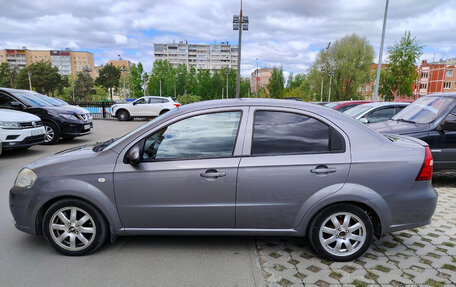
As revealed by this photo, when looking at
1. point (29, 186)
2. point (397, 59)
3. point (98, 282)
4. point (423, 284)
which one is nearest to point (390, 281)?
point (423, 284)

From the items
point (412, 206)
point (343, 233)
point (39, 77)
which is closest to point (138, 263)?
point (343, 233)

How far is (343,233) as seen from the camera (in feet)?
10.4

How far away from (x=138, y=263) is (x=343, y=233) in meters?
2.11

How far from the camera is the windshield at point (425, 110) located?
5.94 meters

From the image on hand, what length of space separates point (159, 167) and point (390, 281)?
241 cm

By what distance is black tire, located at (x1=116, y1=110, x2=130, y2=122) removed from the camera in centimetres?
2155

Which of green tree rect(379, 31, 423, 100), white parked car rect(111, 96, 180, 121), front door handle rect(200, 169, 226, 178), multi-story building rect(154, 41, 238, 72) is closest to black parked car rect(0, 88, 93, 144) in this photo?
front door handle rect(200, 169, 226, 178)

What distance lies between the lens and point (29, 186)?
3219mm

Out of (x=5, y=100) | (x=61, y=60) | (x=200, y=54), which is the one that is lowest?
(x=5, y=100)

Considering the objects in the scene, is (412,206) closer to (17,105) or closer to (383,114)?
(383,114)

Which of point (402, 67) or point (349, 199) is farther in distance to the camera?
point (402, 67)

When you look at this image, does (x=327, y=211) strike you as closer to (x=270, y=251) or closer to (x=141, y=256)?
(x=270, y=251)

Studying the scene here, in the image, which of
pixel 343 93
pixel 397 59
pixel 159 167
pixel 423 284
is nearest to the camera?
pixel 423 284

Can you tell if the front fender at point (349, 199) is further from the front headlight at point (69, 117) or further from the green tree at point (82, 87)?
the green tree at point (82, 87)
